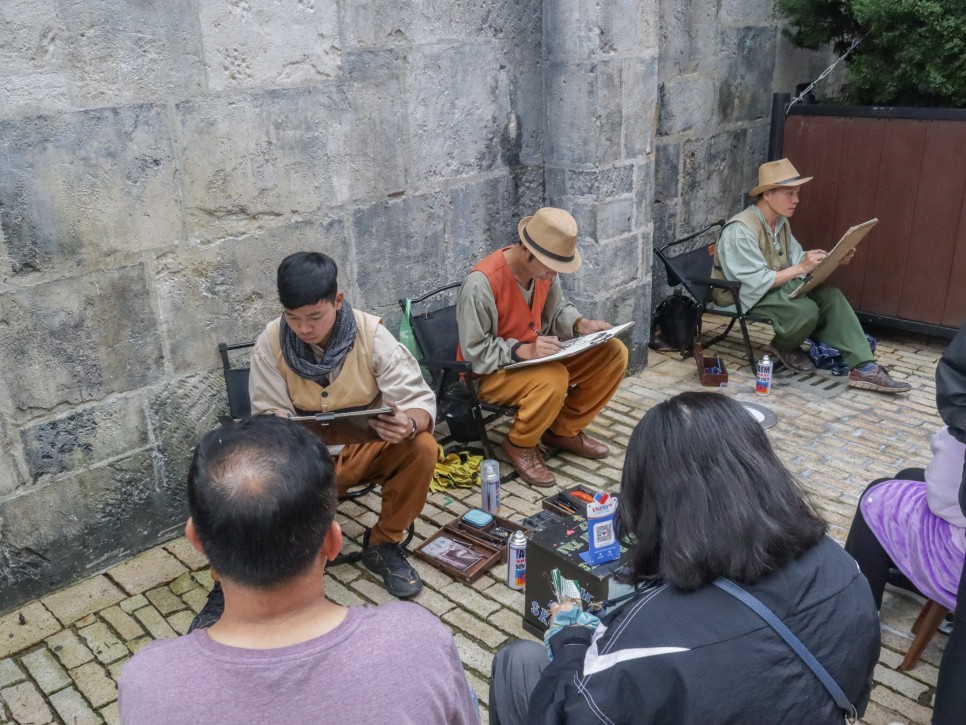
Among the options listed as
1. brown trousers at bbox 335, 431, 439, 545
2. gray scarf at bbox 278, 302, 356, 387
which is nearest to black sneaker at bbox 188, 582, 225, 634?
brown trousers at bbox 335, 431, 439, 545

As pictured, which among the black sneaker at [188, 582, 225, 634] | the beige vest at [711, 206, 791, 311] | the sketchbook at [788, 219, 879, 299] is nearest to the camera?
the black sneaker at [188, 582, 225, 634]

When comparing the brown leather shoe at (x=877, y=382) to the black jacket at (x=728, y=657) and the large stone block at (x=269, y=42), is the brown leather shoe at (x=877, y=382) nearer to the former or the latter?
the large stone block at (x=269, y=42)

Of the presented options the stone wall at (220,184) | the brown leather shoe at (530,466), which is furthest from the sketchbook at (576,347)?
the stone wall at (220,184)

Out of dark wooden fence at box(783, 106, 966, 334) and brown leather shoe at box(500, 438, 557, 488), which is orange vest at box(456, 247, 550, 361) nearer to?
brown leather shoe at box(500, 438, 557, 488)

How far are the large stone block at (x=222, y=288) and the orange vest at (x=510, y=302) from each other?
86 cm

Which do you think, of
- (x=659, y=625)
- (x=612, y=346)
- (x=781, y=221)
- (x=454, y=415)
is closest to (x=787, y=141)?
(x=781, y=221)

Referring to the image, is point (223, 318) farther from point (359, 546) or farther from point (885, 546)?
point (885, 546)

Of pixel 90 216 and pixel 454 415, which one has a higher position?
pixel 90 216

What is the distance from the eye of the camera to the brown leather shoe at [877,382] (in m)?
5.79

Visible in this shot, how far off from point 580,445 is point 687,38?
3.33 meters

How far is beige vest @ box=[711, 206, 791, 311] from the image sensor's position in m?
6.09

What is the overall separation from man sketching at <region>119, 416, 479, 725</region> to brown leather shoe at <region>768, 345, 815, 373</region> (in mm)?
5049

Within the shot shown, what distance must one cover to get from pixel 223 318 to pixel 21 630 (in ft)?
5.19

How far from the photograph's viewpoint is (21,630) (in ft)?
12.0
